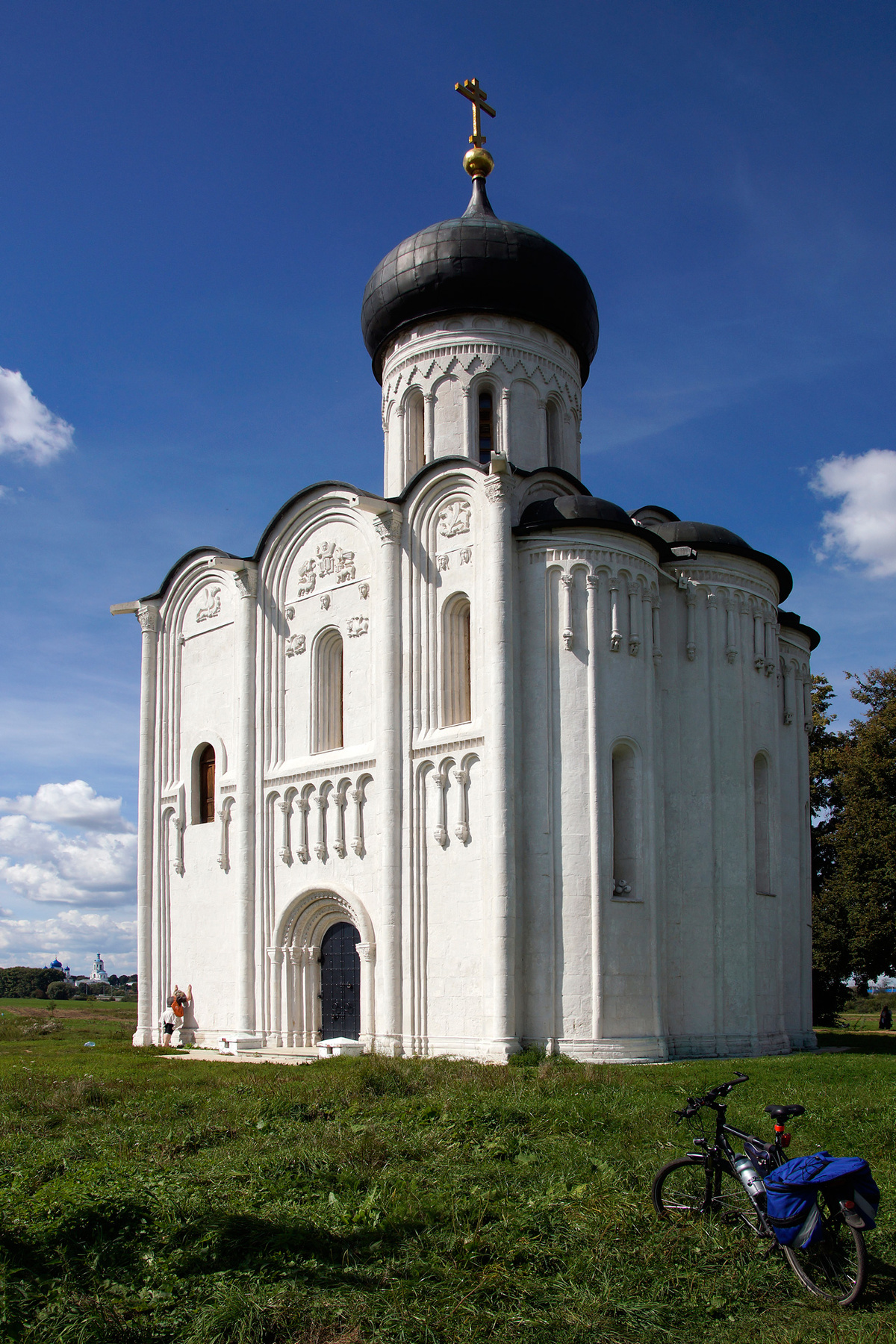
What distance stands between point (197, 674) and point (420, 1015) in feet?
27.5

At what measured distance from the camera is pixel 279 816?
1898cm

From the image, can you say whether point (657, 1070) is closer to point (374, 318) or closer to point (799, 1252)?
point (799, 1252)

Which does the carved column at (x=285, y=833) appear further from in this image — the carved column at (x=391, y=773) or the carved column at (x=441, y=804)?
the carved column at (x=441, y=804)

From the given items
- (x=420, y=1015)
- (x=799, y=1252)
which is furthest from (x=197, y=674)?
(x=799, y=1252)

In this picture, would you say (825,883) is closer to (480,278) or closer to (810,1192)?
(480,278)

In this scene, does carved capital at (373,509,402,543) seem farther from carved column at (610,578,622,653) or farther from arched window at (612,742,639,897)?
arched window at (612,742,639,897)

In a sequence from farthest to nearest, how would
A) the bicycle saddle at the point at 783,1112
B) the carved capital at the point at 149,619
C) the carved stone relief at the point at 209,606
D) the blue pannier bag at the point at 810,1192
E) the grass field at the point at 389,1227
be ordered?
the carved capital at the point at 149,619 < the carved stone relief at the point at 209,606 < the bicycle saddle at the point at 783,1112 < the blue pannier bag at the point at 810,1192 < the grass field at the point at 389,1227

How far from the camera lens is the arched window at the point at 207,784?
20.9 meters

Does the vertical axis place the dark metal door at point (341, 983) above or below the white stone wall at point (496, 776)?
below

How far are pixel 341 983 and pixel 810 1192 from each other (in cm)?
1325

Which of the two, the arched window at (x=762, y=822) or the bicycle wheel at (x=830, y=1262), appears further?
the arched window at (x=762, y=822)

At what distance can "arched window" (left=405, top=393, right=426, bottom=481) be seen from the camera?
20219 mm

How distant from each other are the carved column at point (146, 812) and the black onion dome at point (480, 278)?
7.61 m

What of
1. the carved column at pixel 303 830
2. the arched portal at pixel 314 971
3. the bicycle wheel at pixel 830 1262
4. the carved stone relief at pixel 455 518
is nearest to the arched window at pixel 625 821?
the carved stone relief at pixel 455 518
